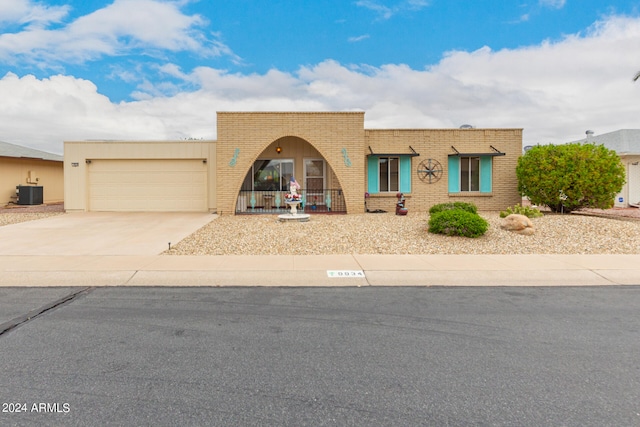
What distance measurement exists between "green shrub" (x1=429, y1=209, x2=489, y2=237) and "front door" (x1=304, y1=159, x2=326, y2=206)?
8048mm

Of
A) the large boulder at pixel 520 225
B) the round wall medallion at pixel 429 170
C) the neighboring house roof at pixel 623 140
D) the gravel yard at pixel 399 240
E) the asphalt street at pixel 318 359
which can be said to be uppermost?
the neighboring house roof at pixel 623 140

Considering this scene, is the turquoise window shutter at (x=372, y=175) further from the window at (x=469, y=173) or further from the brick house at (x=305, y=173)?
the window at (x=469, y=173)

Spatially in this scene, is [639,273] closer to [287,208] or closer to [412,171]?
[412,171]

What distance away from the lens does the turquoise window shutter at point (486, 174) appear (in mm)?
17500

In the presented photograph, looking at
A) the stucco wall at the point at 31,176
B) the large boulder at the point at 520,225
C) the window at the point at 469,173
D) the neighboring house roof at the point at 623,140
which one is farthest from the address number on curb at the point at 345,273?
the stucco wall at the point at 31,176

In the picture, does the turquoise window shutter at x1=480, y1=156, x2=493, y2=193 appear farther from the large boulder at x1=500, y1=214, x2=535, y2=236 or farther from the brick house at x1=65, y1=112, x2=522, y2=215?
the large boulder at x1=500, y1=214, x2=535, y2=236

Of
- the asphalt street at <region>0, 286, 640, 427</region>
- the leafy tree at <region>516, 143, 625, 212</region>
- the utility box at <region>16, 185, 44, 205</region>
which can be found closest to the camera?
the asphalt street at <region>0, 286, 640, 427</region>

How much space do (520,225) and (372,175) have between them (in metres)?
7.65

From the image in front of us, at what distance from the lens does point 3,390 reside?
3.05 metres

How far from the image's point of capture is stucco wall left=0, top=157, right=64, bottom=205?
21.3 meters

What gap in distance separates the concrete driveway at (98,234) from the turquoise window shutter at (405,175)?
8366mm

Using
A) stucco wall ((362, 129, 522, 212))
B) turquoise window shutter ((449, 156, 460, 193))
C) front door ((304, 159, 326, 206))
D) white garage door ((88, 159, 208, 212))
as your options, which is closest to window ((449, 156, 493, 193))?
turquoise window shutter ((449, 156, 460, 193))

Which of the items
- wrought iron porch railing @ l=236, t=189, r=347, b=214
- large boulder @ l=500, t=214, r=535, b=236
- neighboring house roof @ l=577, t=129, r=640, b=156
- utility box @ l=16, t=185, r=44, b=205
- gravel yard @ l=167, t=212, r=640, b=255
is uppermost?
neighboring house roof @ l=577, t=129, r=640, b=156

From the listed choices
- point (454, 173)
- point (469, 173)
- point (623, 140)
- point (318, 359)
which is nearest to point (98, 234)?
point (318, 359)
